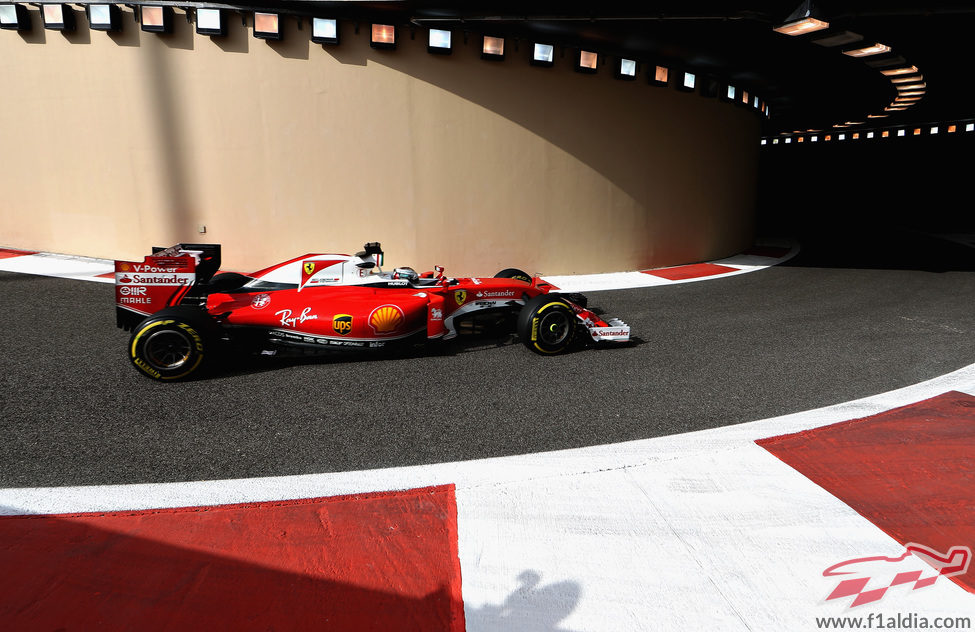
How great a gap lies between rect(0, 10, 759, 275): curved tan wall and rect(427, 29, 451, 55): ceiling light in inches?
7.7

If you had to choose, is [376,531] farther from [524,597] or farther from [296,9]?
[296,9]

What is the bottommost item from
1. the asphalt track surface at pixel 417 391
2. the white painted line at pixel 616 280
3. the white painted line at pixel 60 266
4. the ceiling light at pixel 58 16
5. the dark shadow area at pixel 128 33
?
the asphalt track surface at pixel 417 391

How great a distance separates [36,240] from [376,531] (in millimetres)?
11514

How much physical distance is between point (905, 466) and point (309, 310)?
533cm

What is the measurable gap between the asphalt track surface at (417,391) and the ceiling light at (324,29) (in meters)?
5.29

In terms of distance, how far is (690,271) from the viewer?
1223cm

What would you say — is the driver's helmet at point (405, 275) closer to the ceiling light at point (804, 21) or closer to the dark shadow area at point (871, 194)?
the ceiling light at point (804, 21)

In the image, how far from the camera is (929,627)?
2686 mm

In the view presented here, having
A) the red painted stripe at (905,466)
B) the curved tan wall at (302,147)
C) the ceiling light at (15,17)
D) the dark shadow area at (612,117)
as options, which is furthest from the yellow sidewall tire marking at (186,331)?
the ceiling light at (15,17)

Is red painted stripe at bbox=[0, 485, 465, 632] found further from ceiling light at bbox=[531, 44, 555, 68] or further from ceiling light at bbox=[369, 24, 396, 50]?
ceiling light at bbox=[531, 44, 555, 68]

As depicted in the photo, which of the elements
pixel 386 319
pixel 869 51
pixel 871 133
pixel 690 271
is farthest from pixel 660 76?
pixel 871 133

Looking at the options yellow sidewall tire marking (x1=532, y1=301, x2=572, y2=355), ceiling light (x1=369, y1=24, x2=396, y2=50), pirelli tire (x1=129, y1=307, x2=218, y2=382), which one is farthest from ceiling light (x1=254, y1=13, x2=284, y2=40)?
yellow sidewall tire marking (x1=532, y1=301, x2=572, y2=355)

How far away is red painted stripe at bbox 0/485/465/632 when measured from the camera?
2.68m

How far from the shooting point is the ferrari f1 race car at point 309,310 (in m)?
5.49
